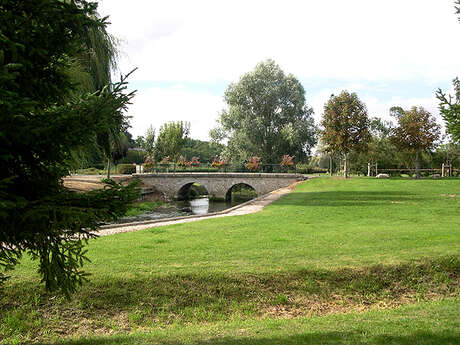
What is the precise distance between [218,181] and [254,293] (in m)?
28.8

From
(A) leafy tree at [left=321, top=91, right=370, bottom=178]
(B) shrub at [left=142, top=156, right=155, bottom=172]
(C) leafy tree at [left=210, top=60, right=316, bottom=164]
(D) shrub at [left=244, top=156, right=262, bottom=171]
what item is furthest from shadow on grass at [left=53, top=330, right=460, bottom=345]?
(C) leafy tree at [left=210, top=60, right=316, bottom=164]

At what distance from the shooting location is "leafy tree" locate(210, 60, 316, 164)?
4025 cm

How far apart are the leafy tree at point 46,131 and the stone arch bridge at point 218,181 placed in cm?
3000

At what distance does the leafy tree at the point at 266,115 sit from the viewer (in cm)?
4025

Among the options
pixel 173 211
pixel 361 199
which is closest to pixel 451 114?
pixel 361 199

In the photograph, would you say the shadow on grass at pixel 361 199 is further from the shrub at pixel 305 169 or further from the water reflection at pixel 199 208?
the shrub at pixel 305 169

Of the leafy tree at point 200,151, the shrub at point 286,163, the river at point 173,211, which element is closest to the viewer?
the river at point 173,211

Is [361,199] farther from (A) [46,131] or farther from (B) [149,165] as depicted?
(B) [149,165]

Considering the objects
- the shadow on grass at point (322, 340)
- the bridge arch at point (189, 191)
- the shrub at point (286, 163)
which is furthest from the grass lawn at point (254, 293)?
the bridge arch at point (189, 191)

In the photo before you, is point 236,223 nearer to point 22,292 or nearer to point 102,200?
point 22,292

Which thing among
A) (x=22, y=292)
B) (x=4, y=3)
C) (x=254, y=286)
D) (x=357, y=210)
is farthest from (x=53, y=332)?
(x=357, y=210)

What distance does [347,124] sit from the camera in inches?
1235

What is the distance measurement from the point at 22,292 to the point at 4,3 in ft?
15.1

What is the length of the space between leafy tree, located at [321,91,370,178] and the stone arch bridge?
456cm
